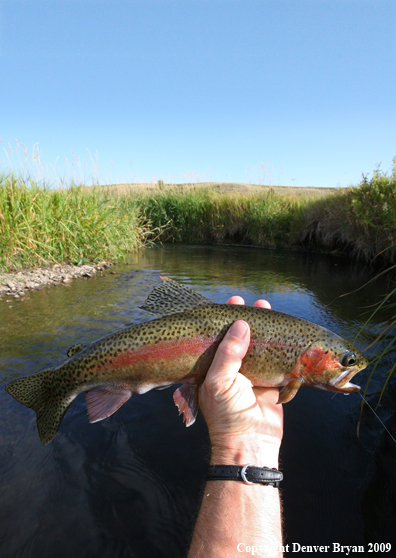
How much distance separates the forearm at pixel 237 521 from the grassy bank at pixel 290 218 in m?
10.2

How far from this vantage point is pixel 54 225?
9797 millimetres

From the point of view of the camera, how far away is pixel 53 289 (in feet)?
27.8

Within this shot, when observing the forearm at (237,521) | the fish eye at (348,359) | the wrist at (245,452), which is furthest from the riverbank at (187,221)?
the forearm at (237,521)

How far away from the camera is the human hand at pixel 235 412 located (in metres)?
1.96

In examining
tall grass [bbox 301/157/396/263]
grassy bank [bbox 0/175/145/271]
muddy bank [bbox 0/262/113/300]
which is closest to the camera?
muddy bank [bbox 0/262/113/300]

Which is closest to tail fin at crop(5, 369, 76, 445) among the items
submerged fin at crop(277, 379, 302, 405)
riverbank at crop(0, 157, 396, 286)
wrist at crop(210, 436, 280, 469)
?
wrist at crop(210, 436, 280, 469)

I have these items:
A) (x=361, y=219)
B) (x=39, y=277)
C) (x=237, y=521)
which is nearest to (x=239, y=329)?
(x=237, y=521)

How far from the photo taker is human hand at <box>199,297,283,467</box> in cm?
196

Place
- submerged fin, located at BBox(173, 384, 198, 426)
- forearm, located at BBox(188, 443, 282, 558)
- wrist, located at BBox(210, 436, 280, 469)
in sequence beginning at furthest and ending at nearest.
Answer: submerged fin, located at BBox(173, 384, 198, 426)
wrist, located at BBox(210, 436, 280, 469)
forearm, located at BBox(188, 443, 282, 558)

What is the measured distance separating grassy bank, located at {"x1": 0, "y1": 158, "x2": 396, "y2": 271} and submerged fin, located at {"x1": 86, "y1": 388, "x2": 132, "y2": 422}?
273 cm

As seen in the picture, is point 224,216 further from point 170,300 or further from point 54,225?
point 170,300

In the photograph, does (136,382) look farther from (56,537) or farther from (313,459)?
(313,459)

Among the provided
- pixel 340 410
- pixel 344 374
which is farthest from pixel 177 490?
pixel 340 410

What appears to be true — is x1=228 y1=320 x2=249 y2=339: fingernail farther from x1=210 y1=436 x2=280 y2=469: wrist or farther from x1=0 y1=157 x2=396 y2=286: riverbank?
x1=0 y1=157 x2=396 y2=286: riverbank
